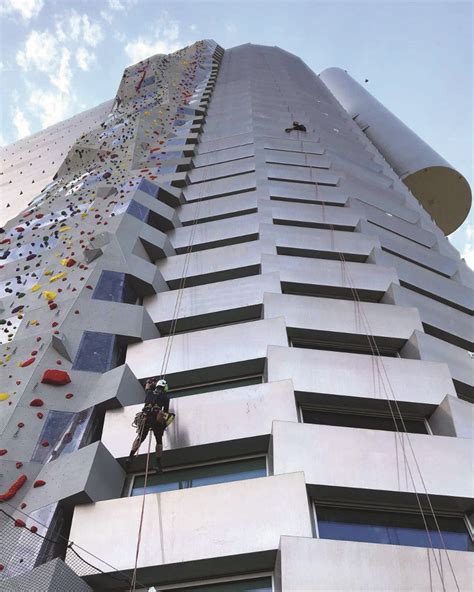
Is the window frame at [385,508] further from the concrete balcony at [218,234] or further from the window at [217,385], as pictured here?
the concrete balcony at [218,234]

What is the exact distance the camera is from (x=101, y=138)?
27953 mm

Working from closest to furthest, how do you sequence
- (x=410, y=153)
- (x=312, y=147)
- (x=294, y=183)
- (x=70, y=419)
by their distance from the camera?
(x=70, y=419), (x=294, y=183), (x=312, y=147), (x=410, y=153)

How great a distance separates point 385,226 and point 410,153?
22.0m

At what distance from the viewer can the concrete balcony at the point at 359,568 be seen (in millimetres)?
6785

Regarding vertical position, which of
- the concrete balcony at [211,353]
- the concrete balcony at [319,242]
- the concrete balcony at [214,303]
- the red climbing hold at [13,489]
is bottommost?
the red climbing hold at [13,489]

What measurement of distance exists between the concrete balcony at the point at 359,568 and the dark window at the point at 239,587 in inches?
10.4

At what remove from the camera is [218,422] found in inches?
372

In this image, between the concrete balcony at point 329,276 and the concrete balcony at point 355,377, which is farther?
the concrete balcony at point 329,276

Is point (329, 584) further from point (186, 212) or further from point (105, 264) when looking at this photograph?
point (186, 212)

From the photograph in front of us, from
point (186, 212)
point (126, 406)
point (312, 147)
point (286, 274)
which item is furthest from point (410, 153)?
point (126, 406)

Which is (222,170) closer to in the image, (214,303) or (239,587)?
(214,303)

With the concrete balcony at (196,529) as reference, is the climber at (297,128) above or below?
above

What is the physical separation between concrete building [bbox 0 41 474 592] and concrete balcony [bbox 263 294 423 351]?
44mm

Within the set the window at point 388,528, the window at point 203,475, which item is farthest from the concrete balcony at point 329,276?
the window at point 388,528
